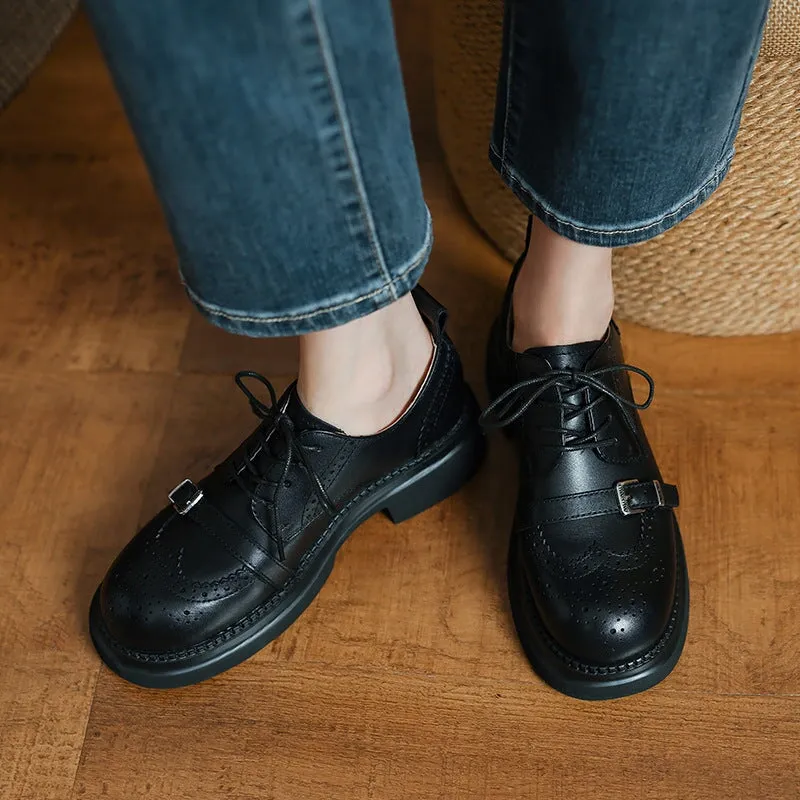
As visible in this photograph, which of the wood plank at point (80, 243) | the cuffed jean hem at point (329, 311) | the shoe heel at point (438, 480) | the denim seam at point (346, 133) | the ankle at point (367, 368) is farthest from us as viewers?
the wood plank at point (80, 243)

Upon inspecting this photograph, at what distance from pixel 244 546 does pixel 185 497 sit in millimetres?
64

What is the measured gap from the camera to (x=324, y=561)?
0.71 metres

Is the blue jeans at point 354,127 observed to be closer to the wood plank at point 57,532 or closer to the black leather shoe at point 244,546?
the black leather shoe at point 244,546

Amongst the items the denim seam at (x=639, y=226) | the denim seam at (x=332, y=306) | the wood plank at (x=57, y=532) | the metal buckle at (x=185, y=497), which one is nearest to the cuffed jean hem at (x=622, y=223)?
the denim seam at (x=639, y=226)

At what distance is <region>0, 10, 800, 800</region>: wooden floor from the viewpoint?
2.14 ft

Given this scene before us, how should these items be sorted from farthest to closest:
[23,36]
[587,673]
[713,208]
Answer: [23,36] → [713,208] → [587,673]

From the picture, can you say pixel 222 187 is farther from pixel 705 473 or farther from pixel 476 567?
pixel 705 473

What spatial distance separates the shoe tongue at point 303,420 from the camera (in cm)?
66

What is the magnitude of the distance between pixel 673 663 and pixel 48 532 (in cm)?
57

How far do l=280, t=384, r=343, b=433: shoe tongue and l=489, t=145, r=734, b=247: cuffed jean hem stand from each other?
0.23 m

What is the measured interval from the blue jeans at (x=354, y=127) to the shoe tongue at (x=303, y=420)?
0.16m

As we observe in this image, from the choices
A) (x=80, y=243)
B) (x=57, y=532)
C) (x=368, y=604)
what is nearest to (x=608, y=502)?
(x=368, y=604)

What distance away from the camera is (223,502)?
68 centimetres

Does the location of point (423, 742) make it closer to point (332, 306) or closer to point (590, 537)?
point (590, 537)
